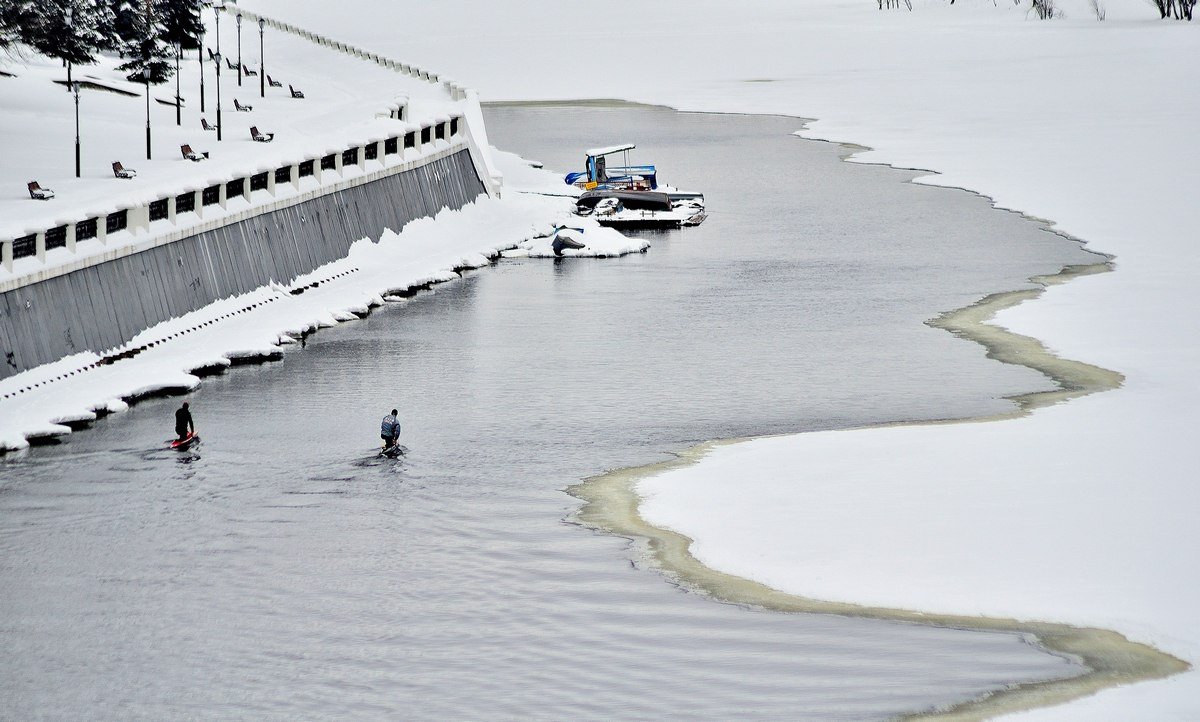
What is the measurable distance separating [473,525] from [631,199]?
179ft

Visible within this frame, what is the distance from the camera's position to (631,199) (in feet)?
278

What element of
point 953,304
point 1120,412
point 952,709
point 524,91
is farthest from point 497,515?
point 524,91

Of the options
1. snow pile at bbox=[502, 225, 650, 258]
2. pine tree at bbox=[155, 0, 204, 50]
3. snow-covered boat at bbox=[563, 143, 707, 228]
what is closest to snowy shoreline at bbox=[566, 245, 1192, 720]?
snow pile at bbox=[502, 225, 650, 258]

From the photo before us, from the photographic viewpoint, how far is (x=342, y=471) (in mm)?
35625

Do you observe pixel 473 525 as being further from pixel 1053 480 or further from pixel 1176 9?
pixel 1176 9

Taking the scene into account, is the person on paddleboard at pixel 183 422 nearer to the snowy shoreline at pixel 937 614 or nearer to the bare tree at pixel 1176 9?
the snowy shoreline at pixel 937 614

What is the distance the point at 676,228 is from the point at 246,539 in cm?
5087

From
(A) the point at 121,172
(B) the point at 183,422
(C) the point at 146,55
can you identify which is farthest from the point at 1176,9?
(B) the point at 183,422

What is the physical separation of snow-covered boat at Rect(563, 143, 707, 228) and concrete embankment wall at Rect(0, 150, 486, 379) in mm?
11167

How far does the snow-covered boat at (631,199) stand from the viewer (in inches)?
3172

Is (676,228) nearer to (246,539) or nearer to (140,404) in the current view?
(140,404)

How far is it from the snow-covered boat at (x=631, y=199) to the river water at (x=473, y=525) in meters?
18.0

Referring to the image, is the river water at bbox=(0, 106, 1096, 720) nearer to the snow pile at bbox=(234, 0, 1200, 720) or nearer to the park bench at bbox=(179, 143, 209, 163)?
the snow pile at bbox=(234, 0, 1200, 720)

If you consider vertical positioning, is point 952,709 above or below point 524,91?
below
